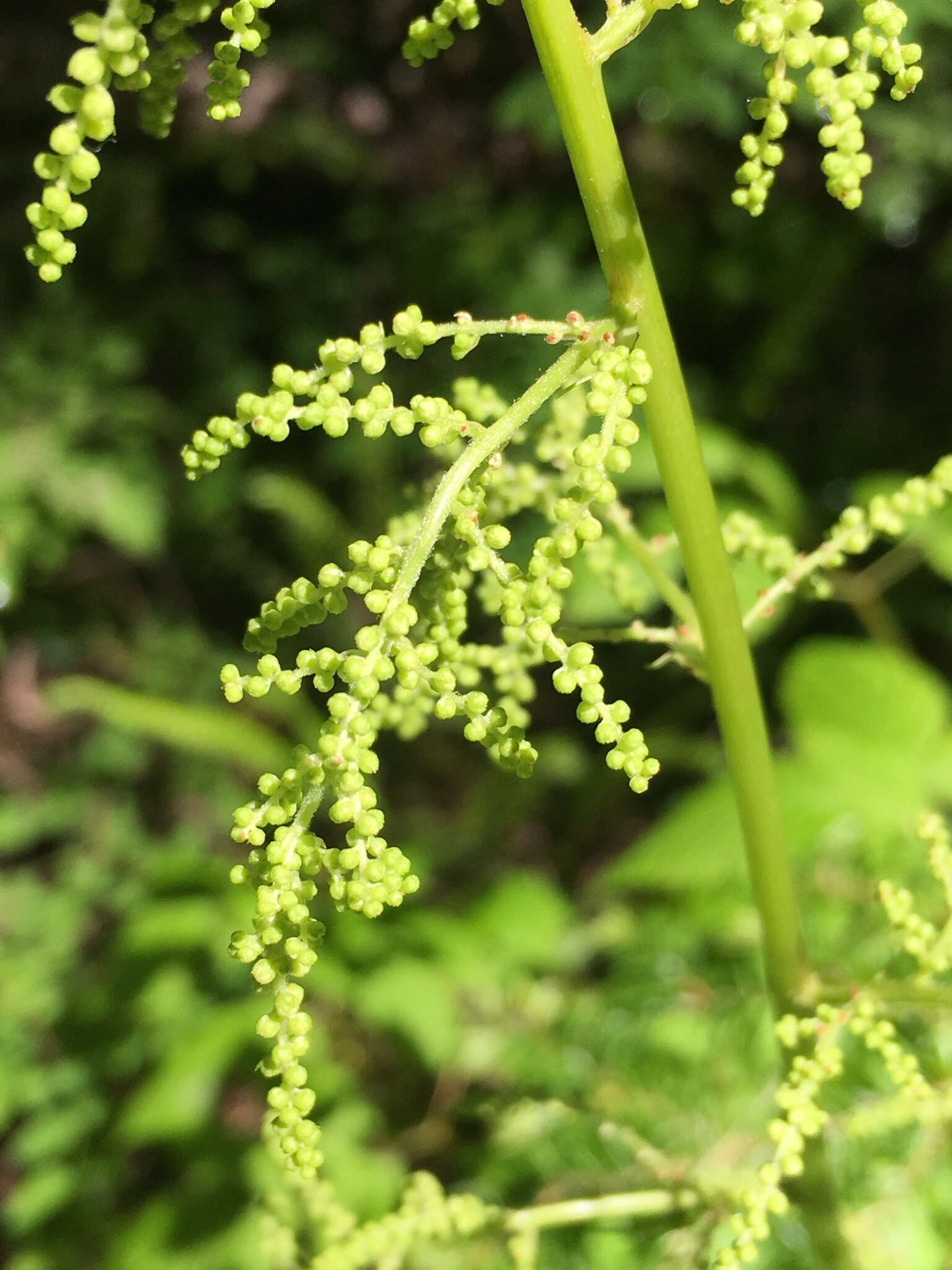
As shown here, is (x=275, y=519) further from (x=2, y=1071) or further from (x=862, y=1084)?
(x=862, y=1084)

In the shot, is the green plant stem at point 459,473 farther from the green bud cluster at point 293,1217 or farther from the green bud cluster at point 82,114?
the green bud cluster at point 293,1217

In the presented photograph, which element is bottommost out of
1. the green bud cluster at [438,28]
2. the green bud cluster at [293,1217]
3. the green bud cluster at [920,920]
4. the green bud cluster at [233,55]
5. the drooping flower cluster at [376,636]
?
the green bud cluster at [293,1217]

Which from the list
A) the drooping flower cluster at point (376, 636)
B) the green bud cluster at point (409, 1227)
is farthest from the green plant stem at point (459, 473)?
the green bud cluster at point (409, 1227)

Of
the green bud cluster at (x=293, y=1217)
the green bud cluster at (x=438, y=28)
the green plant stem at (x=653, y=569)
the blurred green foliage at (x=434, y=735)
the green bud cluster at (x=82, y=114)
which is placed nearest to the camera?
the green bud cluster at (x=82, y=114)

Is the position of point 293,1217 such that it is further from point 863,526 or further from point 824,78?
point 824,78

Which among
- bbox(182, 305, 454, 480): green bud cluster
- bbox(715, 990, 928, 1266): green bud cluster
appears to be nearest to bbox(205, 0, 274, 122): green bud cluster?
bbox(182, 305, 454, 480): green bud cluster

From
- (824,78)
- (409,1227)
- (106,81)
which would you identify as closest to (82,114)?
(106,81)

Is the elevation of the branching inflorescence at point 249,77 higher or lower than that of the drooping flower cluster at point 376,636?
higher

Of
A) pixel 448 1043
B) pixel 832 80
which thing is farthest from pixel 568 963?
pixel 832 80
